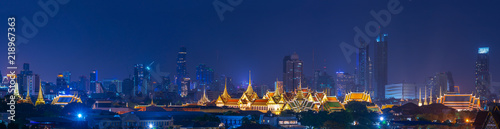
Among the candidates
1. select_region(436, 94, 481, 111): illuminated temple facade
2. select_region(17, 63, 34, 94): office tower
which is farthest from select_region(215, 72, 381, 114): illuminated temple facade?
select_region(17, 63, 34, 94): office tower

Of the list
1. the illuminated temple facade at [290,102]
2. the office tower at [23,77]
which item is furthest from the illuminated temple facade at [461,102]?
the office tower at [23,77]

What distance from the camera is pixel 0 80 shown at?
18112cm

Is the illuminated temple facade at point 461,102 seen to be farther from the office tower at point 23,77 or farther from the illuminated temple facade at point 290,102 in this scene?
the office tower at point 23,77

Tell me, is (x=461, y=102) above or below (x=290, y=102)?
below

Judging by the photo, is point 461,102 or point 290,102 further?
point 461,102

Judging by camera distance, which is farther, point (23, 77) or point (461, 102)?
point (23, 77)

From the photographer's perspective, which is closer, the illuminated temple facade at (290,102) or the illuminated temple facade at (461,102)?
the illuminated temple facade at (290,102)

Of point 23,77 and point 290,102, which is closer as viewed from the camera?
point 290,102

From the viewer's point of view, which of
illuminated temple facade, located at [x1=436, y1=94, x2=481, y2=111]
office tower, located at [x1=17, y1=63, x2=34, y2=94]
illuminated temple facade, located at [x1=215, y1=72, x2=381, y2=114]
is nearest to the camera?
illuminated temple facade, located at [x1=215, y1=72, x2=381, y2=114]

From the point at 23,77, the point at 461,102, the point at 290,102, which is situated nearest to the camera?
the point at 290,102

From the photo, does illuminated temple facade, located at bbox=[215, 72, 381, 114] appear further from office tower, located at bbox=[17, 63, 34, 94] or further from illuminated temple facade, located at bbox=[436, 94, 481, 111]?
office tower, located at bbox=[17, 63, 34, 94]

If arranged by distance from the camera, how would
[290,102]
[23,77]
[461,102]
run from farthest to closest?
[23,77] → [461,102] → [290,102]

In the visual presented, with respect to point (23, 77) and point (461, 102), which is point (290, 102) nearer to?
point (461, 102)

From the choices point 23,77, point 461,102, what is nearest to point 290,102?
point 461,102
